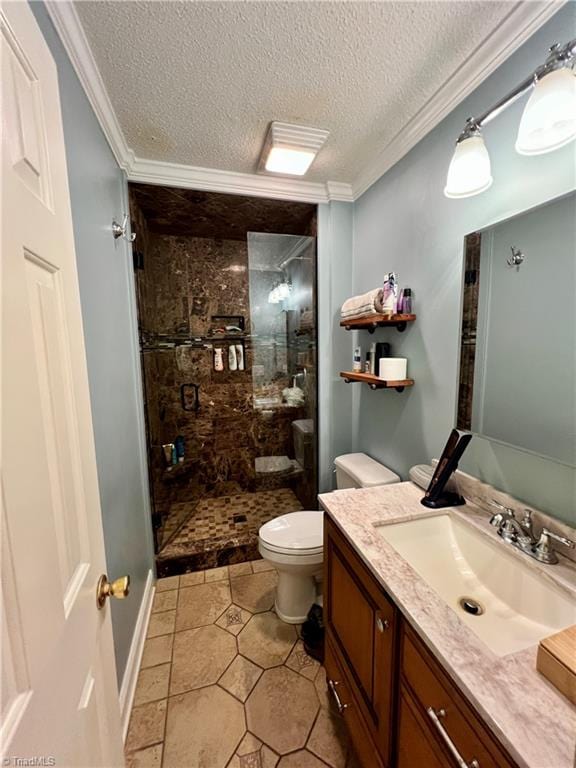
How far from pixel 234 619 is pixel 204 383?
1.84m

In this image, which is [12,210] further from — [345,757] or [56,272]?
[345,757]

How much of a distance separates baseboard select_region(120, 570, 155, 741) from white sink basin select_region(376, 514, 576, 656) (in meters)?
1.16

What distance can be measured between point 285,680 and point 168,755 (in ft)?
1.65

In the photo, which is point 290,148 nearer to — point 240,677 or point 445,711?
point 445,711

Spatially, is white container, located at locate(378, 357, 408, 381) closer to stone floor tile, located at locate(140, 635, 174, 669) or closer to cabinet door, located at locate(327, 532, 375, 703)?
cabinet door, located at locate(327, 532, 375, 703)

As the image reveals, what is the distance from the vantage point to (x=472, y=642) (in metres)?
0.65

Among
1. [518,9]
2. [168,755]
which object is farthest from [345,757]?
[518,9]

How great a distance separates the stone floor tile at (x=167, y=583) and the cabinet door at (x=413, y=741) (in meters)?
1.59

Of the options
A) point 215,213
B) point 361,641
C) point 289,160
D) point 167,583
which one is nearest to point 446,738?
point 361,641

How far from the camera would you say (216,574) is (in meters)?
2.09

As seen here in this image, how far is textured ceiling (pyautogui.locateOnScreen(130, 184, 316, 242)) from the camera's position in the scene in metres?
1.94

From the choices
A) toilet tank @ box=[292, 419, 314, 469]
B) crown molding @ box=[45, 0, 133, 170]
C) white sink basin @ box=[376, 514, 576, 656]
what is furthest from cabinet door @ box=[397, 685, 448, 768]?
crown molding @ box=[45, 0, 133, 170]

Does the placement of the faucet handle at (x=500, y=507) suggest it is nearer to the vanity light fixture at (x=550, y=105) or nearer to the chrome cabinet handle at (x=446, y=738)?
the chrome cabinet handle at (x=446, y=738)

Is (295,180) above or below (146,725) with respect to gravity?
above
